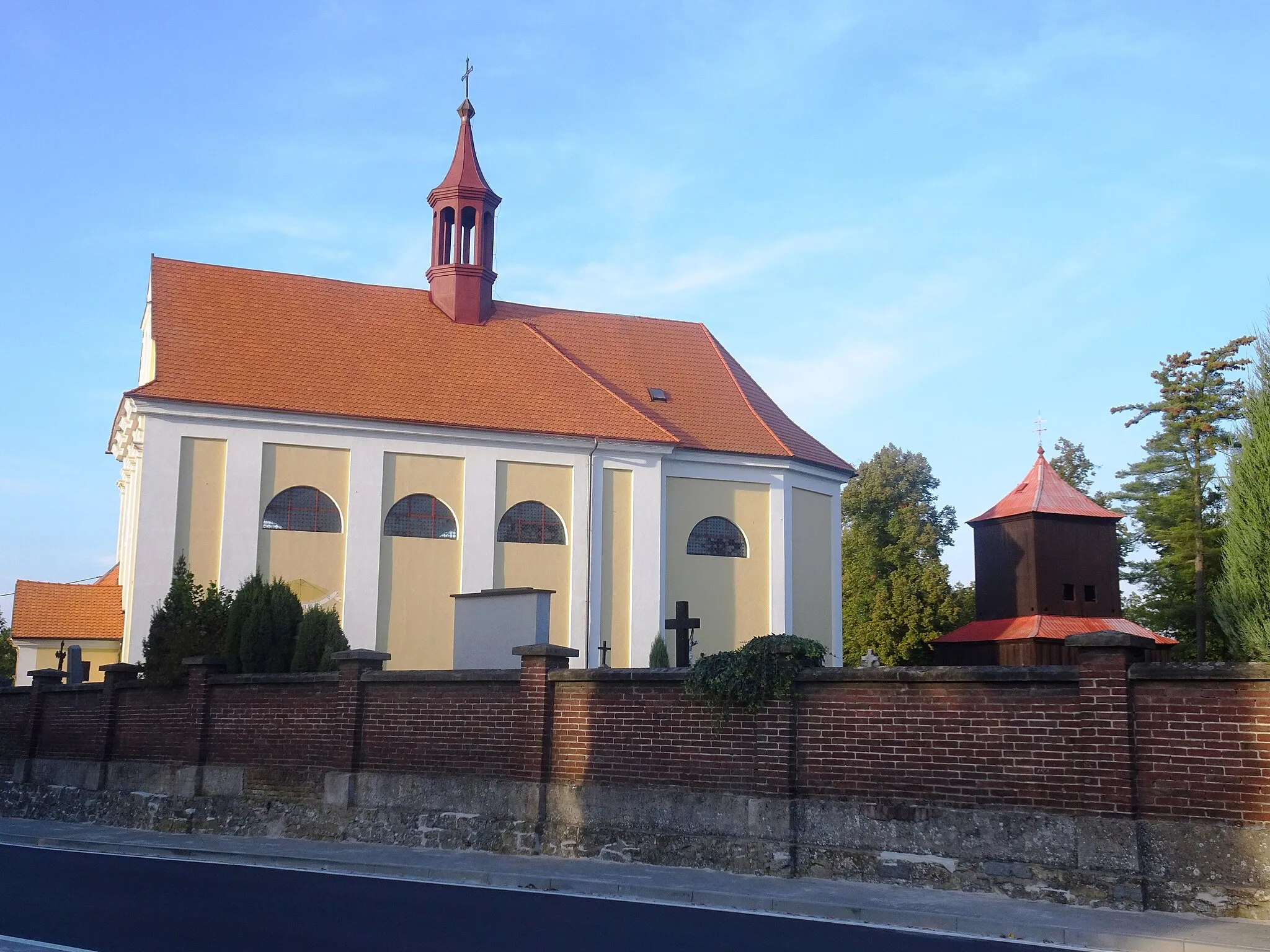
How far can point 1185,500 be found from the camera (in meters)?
42.1

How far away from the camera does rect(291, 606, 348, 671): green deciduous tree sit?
18516 millimetres

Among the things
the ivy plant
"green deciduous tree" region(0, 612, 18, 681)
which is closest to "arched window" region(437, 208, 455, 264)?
the ivy plant

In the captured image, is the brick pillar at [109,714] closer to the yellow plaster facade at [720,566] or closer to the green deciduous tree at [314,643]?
the green deciduous tree at [314,643]

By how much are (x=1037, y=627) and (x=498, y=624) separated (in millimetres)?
18771

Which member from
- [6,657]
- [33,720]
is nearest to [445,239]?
[33,720]

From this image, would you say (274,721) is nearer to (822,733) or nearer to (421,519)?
(822,733)

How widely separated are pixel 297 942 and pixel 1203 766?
7.07 m

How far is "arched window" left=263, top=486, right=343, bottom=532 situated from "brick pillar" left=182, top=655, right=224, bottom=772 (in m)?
8.48

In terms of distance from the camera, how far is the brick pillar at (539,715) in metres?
13.9

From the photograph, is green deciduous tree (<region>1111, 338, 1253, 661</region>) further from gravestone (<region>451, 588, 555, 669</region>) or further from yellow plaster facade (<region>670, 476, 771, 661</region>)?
gravestone (<region>451, 588, 555, 669</region>)

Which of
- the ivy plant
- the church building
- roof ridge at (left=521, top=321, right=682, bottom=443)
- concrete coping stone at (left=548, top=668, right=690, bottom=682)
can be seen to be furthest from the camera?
roof ridge at (left=521, top=321, right=682, bottom=443)

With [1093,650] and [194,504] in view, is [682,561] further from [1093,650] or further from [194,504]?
[1093,650]

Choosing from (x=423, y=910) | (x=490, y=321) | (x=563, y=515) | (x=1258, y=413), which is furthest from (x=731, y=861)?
(x=490, y=321)

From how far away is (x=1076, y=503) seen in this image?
111 feet
